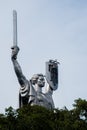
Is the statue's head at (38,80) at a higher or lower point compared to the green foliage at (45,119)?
higher

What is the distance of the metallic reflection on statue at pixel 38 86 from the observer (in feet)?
159

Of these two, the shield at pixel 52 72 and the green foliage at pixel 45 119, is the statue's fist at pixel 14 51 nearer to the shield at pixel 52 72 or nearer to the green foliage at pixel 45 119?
the shield at pixel 52 72

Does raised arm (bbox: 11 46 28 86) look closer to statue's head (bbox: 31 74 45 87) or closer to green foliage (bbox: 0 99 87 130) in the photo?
statue's head (bbox: 31 74 45 87)

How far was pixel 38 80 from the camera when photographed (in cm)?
4956

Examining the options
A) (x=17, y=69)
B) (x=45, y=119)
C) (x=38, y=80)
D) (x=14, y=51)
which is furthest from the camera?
(x=38, y=80)

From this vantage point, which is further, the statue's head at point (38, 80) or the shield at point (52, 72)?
the shield at point (52, 72)

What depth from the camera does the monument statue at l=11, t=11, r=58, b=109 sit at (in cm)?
4781

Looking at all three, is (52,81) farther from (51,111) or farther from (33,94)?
(51,111)

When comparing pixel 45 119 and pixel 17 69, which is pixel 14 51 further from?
pixel 45 119

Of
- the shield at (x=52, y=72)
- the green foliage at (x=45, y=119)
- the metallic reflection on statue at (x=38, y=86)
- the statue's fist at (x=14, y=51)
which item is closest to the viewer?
the green foliage at (x=45, y=119)

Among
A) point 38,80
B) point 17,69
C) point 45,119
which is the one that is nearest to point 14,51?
point 17,69

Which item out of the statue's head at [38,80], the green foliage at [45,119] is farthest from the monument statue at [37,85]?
the green foliage at [45,119]

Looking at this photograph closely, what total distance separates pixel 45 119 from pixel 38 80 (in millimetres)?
11974

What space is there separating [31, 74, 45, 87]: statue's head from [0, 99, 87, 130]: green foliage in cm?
995
